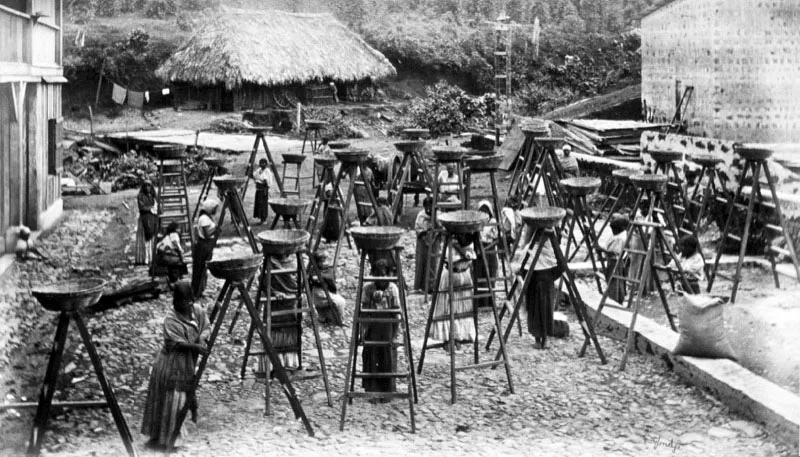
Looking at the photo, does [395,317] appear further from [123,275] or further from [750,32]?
[750,32]

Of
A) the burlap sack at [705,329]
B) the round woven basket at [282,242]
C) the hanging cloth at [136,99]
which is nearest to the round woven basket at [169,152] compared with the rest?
the round woven basket at [282,242]

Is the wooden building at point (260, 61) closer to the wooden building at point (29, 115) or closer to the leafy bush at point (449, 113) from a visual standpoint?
the leafy bush at point (449, 113)

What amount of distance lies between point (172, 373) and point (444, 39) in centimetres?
3198

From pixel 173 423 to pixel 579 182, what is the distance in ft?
18.2

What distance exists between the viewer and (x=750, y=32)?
53.0ft

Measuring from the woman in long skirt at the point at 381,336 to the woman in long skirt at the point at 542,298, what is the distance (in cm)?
198

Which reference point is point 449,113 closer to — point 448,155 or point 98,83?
point 98,83

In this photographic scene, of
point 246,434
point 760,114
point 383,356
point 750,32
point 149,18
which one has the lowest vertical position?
point 246,434

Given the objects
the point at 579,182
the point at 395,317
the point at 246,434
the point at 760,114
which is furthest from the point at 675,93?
the point at 246,434

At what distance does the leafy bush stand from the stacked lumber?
6278 mm

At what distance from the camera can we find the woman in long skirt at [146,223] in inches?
452

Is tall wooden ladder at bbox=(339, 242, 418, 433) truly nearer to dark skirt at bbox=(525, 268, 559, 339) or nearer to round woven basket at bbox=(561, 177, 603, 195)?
dark skirt at bbox=(525, 268, 559, 339)

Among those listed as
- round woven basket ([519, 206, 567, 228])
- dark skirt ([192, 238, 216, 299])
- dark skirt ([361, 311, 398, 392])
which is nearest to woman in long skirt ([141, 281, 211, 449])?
dark skirt ([361, 311, 398, 392])

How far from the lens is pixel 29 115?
45.6 feet
